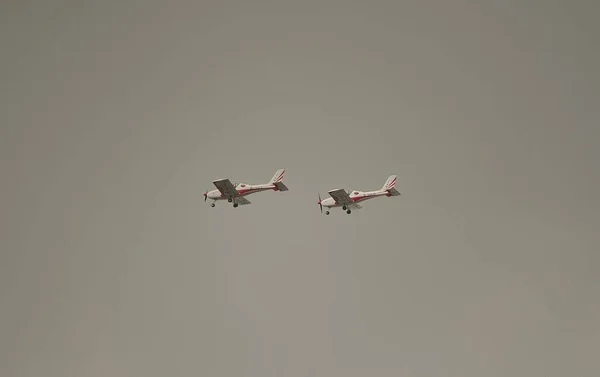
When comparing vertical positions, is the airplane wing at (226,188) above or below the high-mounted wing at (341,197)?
below

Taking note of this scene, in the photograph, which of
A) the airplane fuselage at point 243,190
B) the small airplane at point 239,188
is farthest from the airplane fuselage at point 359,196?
the airplane fuselage at point 243,190

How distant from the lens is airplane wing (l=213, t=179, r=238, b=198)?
8525 centimetres

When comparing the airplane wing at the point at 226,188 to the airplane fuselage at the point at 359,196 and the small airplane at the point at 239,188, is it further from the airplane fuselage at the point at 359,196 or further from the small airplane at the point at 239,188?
the airplane fuselage at the point at 359,196

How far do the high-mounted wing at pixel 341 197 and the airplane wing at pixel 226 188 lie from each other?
393 inches

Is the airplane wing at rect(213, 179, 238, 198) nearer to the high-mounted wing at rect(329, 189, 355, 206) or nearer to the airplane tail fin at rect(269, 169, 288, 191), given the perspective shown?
the airplane tail fin at rect(269, 169, 288, 191)

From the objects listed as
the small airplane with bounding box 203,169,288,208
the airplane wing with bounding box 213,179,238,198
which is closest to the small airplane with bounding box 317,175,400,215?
the small airplane with bounding box 203,169,288,208

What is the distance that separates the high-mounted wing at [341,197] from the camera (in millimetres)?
87662

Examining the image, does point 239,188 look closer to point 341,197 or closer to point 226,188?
point 226,188

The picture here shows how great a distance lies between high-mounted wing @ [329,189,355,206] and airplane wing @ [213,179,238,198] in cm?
997

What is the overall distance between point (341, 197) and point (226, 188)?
11942 mm
